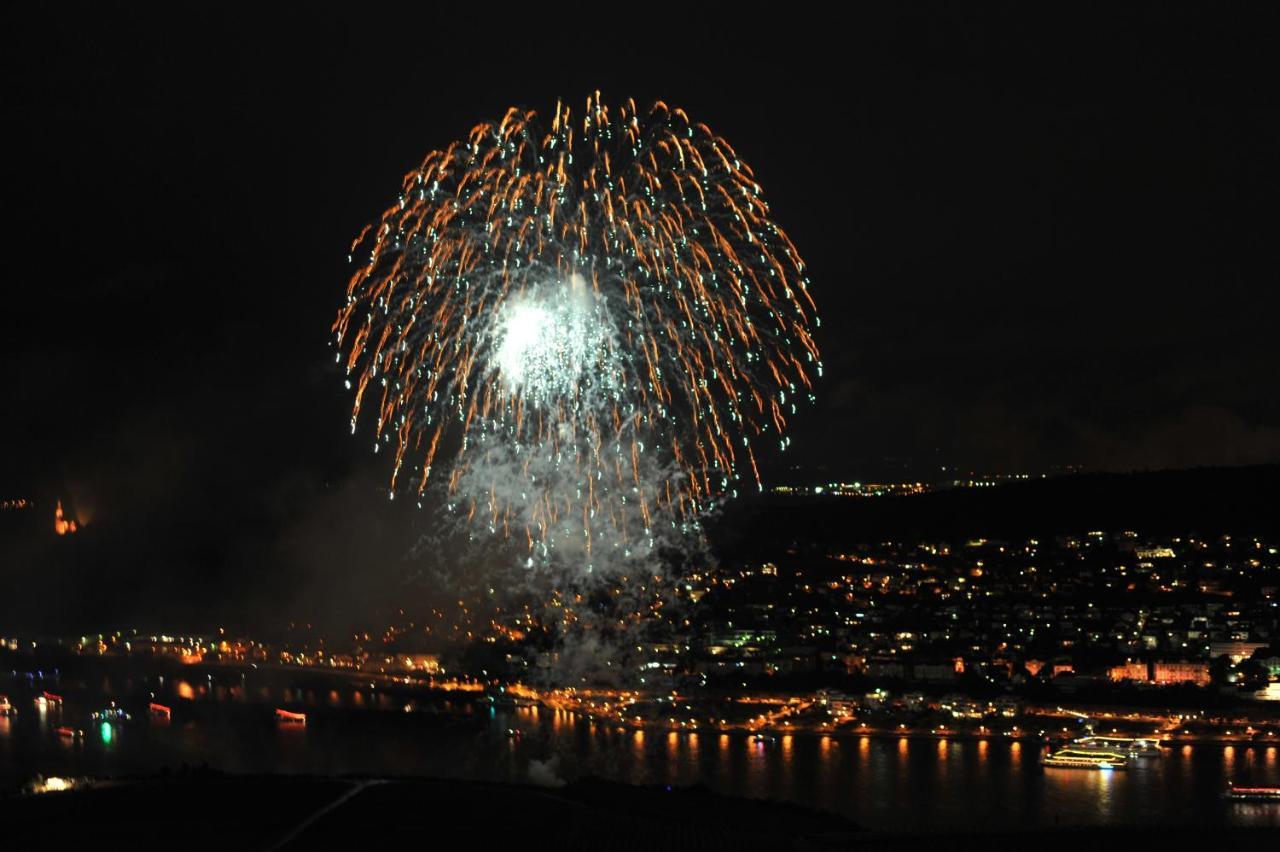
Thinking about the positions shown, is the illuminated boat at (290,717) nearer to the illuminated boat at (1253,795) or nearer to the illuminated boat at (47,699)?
the illuminated boat at (47,699)

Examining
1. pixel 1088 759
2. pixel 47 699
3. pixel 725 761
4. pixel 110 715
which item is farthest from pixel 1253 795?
pixel 47 699

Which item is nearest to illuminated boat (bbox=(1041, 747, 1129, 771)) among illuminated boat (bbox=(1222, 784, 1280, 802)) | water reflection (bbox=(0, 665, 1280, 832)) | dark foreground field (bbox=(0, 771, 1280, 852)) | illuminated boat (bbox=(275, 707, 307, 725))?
water reflection (bbox=(0, 665, 1280, 832))

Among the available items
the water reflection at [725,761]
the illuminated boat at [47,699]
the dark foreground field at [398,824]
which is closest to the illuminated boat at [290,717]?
the water reflection at [725,761]

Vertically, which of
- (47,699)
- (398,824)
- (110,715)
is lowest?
(110,715)

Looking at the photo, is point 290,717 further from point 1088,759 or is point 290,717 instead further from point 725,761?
point 1088,759

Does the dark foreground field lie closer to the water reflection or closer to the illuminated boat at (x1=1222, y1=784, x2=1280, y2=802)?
the water reflection

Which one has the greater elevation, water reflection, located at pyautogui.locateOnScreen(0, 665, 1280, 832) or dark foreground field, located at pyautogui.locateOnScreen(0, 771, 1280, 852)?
dark foreground field, located at pyautogui.locateOnScreen(0, 771, 1280, 852)
